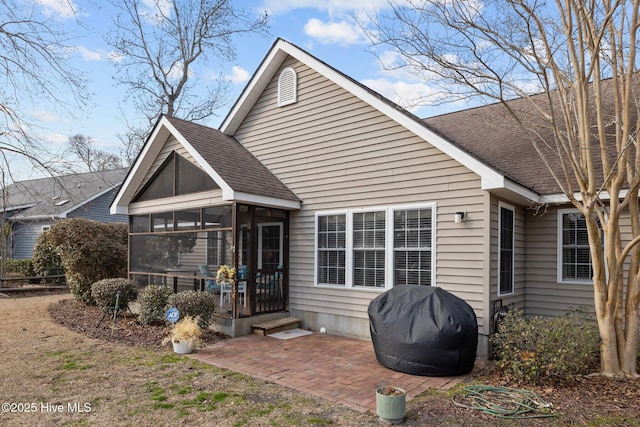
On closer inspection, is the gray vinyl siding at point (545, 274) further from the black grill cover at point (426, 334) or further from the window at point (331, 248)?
the window at point (331, 248)

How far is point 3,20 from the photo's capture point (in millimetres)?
6680

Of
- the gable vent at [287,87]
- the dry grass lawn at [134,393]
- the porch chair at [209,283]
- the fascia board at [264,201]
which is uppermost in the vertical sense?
the gable vent at [287,87]

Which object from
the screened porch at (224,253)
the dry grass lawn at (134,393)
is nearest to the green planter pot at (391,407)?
the dry grass lawn at (134,393)

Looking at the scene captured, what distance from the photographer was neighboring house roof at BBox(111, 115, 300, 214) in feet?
26.9

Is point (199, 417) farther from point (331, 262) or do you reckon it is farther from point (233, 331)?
point (331, 262)

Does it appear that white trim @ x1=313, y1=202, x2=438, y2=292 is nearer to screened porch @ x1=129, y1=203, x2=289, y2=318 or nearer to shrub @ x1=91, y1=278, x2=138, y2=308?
screened porch @ x1=129, y1=203, x2=289, y2=318

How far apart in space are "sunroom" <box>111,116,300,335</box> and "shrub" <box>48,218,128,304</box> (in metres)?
1.28

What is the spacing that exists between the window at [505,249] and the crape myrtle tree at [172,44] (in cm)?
1615

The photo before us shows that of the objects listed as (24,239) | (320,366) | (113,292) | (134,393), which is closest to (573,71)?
(320,366)

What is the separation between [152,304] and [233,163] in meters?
3.32

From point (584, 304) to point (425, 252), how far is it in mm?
2878

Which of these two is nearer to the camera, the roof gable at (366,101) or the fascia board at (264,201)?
the roof gable at (366,101)

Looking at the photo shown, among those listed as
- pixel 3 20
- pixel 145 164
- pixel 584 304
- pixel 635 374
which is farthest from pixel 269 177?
pixel 635 374

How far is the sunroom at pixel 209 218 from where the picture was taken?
328 inches
